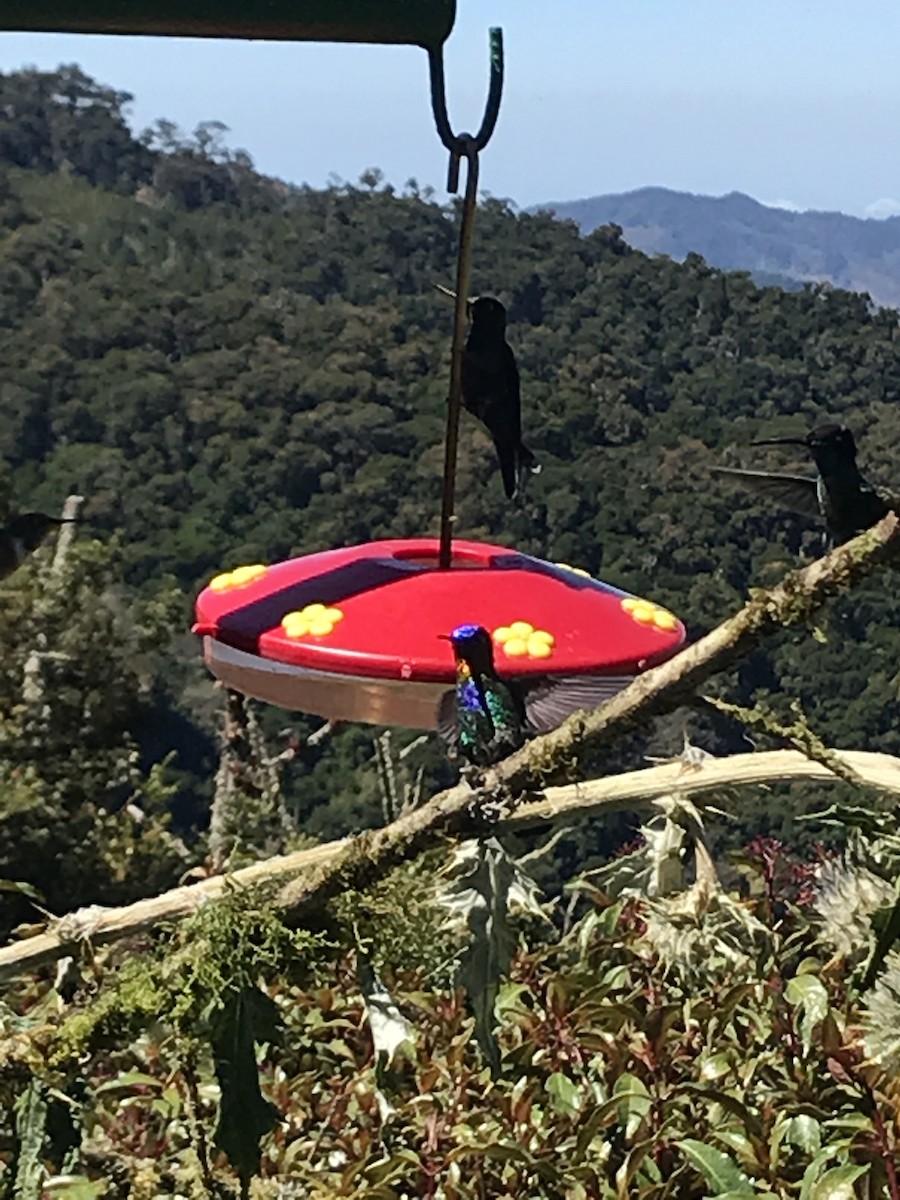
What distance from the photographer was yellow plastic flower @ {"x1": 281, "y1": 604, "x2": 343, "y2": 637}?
77.6 inches

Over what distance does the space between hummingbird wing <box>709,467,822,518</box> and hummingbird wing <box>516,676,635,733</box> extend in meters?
0.44

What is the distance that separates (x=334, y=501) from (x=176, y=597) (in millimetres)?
18030

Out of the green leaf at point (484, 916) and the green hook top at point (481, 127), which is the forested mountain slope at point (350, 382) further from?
the green leaf at point (484, 916)

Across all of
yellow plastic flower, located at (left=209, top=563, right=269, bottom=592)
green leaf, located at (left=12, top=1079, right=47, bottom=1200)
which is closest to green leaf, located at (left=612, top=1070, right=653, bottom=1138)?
green leaf, located at (left=12, top=1079, right=47, bottom=1200)

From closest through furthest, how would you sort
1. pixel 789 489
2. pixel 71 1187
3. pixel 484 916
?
pixel 484 916 < pixel 71 1187 < pixel 789 489

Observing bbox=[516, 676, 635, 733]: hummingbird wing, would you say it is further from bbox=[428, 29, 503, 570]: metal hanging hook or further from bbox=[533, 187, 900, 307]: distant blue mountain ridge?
bbox=[533, 187, 900, 307]: distant blue mountain ridge

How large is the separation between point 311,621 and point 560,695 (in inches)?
16.3

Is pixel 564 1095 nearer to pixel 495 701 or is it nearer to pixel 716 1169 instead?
pixel 716 1169

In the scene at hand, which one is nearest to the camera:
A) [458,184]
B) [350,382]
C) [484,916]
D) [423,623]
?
[484,916]

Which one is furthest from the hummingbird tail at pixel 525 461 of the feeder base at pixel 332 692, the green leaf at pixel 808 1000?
the green leaf at pixel 808 1000

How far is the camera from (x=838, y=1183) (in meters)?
1.41

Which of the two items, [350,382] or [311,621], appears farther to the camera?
[350,382]

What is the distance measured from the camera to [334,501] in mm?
26938

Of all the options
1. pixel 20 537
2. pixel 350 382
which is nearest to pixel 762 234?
pixel 350 382
